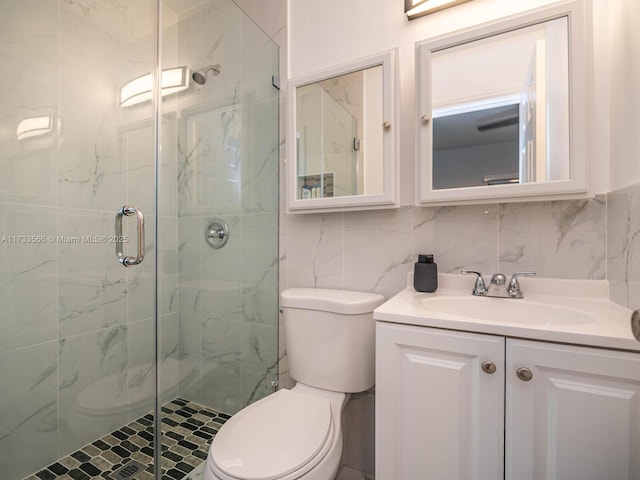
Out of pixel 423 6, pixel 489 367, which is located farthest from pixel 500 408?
pixel 423 6

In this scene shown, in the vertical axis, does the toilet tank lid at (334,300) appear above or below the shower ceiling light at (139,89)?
below

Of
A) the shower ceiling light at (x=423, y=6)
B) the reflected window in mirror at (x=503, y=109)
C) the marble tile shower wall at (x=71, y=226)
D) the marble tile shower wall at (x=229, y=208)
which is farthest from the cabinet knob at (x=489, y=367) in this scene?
the shower ceiling light at (x=423, y=6)

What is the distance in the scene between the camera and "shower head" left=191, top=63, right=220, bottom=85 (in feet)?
4.38

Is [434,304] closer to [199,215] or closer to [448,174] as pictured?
[448,174]

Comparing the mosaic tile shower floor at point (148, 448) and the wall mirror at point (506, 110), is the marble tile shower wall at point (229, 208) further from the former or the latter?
the wall mirror at point (506, 110)

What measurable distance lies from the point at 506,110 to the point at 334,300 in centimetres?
96

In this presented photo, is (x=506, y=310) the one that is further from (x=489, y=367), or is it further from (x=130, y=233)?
(x=130, y=233)

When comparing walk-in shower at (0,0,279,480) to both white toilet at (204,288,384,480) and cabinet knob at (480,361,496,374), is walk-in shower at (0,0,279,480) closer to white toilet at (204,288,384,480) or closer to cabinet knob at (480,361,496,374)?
white toilet at (204,288,384,480)

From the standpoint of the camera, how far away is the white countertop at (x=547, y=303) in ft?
2.20

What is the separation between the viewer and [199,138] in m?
1.36

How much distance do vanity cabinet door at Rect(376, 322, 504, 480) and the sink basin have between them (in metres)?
0.12

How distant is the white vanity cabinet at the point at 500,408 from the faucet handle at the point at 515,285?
1.25 feet

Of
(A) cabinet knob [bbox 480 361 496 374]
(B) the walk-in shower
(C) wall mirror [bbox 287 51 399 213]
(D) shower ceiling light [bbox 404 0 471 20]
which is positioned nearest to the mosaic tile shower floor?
(B) the walk-in shower

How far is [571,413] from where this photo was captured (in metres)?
0.67
